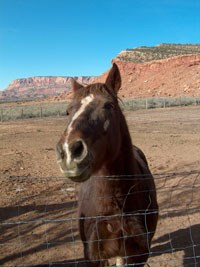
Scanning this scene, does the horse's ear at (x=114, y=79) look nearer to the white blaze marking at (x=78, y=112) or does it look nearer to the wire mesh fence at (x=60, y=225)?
the white blaze marking at (x=78, y=112)

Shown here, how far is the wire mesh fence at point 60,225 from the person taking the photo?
4.94 metres

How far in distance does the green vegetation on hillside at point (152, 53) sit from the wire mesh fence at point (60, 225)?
8587cm

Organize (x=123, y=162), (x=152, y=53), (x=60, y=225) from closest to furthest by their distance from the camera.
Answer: (x=123, y=162), (x=60, y=225), (x=152, y=53)

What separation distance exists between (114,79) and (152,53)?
97.4m

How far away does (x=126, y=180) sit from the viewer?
10.7ft

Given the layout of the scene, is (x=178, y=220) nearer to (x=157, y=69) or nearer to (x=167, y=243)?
(x=167, y=243)

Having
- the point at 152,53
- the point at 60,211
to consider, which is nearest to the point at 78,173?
the point at 60,211

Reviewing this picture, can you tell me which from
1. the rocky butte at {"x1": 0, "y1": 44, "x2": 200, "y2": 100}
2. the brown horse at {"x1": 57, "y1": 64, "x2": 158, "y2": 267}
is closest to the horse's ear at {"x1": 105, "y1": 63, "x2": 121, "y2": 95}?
the brown horse at {"x1": 57, "y1": 64, "x2": 158, "y2": 267}

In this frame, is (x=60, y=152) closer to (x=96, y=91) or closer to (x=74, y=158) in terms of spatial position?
(x=74, y=158)

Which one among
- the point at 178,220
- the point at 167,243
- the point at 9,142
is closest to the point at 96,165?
the point at 167,243

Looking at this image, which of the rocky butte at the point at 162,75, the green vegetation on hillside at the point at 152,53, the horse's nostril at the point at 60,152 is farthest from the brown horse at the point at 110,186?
the green vegetation on hillside at the point at 152,53

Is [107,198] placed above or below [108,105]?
below

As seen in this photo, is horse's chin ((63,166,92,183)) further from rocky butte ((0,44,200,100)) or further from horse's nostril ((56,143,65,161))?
rocky butte ((0,44,200,100))

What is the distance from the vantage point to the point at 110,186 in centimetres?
318
